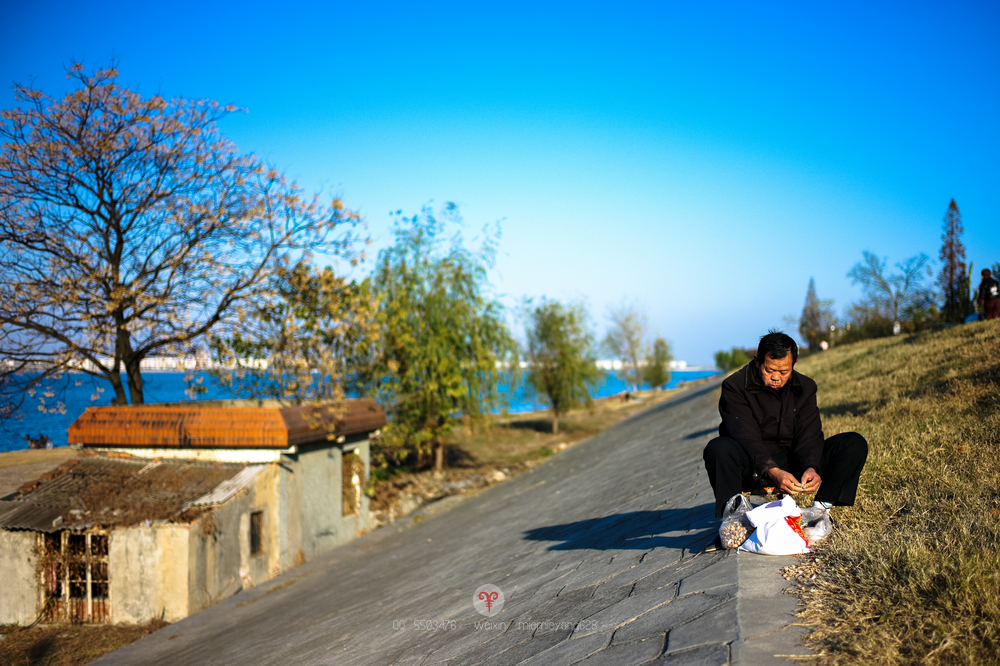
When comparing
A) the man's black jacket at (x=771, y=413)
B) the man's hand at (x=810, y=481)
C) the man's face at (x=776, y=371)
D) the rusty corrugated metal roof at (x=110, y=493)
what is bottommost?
the rusty corrugated metal roof at (x=110, y=493)

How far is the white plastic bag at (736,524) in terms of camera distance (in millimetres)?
3418

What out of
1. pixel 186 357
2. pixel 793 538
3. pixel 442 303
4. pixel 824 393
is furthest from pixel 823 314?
pixel 793 538

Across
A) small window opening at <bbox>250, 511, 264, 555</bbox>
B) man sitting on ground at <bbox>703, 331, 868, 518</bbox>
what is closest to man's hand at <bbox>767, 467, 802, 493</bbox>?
man sitting on ground at <bbox>703, 331, 868, 518</bbox>

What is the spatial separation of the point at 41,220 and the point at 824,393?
1540 centimetres

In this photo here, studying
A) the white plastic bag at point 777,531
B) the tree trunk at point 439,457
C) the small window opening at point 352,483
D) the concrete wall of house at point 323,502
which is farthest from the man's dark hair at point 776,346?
the tree trunk at point 439,457

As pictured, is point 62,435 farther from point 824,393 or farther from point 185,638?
point 824,393

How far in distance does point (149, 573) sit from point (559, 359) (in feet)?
88.7

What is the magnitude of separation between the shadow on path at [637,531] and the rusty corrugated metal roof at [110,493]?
661 cm

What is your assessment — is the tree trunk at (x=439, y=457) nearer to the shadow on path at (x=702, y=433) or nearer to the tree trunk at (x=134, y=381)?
the tree trunk at (x=134, y=381)

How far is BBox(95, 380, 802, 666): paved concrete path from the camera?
107 inches

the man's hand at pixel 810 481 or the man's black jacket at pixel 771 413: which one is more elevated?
the man's black jacket at pixel 771 413

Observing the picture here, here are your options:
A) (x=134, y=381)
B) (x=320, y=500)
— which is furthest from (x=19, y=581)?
(x=320, y=500)

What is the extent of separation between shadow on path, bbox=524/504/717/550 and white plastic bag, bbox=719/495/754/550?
19.4 inches

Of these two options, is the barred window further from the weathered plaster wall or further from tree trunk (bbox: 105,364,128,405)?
tree trunk (bbox: 105,364,128,405)
